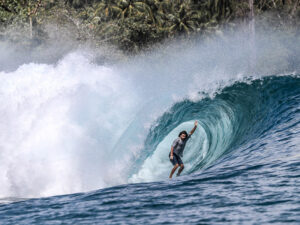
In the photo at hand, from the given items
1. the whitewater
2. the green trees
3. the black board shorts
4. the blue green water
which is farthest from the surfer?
the green trees

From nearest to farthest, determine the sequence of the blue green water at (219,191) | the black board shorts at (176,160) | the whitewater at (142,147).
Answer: the blue green water at (219,191) < the whitewater at (142,147) < the black board shorts at (176,160)

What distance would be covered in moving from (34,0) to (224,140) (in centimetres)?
4121

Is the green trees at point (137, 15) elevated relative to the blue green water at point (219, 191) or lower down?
elevated

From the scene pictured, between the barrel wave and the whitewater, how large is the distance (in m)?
0.04

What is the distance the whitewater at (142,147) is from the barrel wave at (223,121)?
0.04 metres

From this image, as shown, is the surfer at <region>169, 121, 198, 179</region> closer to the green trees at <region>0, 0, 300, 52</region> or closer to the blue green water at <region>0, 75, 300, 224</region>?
the blue green water at <region>0, 75, 300, 224</region>

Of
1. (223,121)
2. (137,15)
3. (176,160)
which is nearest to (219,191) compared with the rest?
(176,160)

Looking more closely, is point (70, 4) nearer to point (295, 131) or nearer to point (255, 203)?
point (295, 131)

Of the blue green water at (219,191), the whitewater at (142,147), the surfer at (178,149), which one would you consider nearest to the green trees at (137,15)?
the whitewater at (142,147)

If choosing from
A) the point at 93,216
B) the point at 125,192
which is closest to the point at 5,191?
the point at 125,192

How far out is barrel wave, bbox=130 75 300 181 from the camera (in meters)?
13.2

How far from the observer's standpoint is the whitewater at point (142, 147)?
6.92 meters

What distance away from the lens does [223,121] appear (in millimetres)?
15664

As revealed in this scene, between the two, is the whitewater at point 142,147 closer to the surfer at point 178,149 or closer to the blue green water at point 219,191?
the blue green water at point 219,191
